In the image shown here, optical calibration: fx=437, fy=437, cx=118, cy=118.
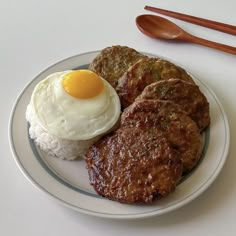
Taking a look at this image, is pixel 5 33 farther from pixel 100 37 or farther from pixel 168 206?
pixel 168 206

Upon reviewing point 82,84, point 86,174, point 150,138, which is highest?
point 82,84

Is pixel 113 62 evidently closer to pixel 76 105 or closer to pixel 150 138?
pixel 76 105

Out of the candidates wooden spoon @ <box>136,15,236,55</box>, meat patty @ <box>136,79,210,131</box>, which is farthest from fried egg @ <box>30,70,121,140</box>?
wooden spoon @ <box>136,15,236,55</box>

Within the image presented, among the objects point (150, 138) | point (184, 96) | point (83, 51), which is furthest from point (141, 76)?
point (83, 51)

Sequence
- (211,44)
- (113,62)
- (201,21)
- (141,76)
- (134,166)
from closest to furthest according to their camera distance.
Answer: (134,166) < (141,76) < (113,62) < (211,44) < (201,21)

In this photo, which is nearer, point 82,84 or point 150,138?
point 150,138

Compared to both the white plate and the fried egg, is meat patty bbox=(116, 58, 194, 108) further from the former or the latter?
the white plate

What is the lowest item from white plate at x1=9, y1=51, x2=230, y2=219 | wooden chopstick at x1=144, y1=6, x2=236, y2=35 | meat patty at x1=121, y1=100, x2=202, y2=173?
white plate at x1=9, y1=51, x2=230, y2=219

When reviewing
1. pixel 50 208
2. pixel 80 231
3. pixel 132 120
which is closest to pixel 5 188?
pixel 50 208
